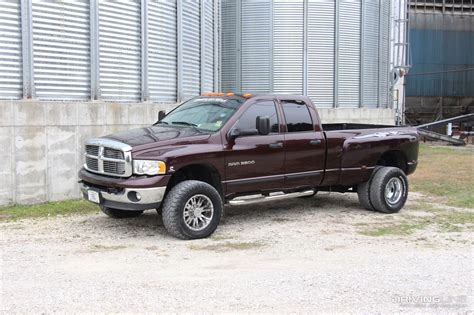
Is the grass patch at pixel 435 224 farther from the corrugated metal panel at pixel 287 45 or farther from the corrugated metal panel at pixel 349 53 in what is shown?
the corrugated metal panel at pixel 349 53

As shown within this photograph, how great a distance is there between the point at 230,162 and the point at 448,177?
830 cm

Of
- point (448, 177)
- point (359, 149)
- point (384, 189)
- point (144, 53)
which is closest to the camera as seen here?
point (359, 149)

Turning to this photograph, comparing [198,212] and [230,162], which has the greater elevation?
[230,162]

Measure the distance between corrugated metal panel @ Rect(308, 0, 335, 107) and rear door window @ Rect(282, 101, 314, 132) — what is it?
26.6 feet

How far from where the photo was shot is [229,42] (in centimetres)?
1686

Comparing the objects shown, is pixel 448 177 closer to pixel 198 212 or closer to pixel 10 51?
pixel 198 212

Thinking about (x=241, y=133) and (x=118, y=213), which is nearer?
(x=241, y=133)

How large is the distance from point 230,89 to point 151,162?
33.6 feet

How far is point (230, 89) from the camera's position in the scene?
17.1 m

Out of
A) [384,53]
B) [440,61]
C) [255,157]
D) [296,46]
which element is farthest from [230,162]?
[440,61]

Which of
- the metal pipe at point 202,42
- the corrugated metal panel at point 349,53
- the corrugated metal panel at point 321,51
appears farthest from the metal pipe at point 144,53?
the corrugated metal panel at point 349,53

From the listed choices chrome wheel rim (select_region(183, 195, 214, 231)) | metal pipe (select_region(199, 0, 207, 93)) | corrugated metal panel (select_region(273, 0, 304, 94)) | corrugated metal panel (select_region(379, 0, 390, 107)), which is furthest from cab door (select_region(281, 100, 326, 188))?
corrugated metal panel (select_region(379, 0, 390, 107))

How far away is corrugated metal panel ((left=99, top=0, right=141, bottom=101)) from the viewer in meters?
10.9

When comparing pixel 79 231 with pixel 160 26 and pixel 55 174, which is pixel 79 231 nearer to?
pixel 55 174
